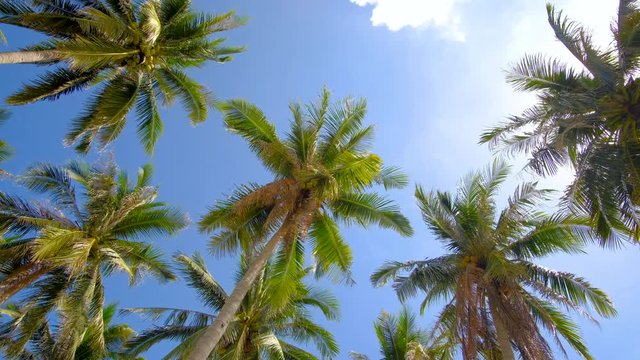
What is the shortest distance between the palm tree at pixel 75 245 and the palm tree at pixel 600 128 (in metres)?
12.5

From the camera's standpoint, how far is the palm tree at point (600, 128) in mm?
12328

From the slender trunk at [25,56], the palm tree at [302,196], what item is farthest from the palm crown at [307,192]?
the slender trunk at [25,56]

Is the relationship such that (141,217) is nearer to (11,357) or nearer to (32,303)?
(32,303)

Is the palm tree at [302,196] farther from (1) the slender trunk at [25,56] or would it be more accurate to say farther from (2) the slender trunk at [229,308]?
(1) the slender trunk at [25,56]

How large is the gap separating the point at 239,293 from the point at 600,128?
35.0ft

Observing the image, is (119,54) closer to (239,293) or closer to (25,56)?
(25,56)

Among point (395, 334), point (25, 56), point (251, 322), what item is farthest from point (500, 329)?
point (25, 56)

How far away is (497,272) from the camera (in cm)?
1359

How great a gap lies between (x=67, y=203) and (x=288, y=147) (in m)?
7.85

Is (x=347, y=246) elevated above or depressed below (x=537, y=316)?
above

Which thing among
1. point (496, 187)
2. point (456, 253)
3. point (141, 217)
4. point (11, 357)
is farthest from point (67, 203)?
point (496, 187)

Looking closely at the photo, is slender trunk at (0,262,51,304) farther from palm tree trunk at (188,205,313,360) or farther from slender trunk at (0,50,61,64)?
palm tree trunk at (188,205,313,360)

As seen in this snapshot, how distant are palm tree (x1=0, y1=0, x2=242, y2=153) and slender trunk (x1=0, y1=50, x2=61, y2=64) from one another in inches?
1.1

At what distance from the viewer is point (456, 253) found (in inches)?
634
